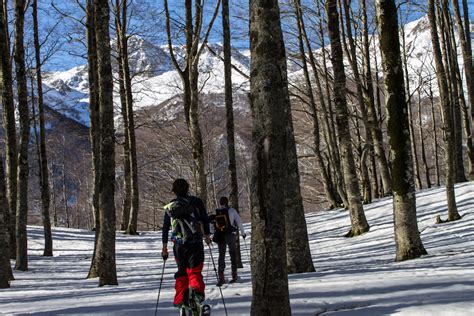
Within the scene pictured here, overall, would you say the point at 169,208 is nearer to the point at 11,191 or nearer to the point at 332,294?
the point at 332,294

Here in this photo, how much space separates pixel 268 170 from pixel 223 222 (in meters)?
4.76

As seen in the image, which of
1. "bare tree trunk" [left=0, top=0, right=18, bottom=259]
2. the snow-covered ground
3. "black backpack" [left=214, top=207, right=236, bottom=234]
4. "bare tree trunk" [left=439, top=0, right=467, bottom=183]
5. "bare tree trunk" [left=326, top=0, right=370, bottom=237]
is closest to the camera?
the snow-covered ground

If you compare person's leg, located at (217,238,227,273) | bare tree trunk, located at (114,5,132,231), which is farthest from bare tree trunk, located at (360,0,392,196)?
A: person's leg, located at (217,238,227,273)

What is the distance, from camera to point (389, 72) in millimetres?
8281

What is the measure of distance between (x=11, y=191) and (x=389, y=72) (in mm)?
10672

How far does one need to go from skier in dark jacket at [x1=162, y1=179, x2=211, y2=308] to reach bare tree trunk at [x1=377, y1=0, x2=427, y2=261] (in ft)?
13.2

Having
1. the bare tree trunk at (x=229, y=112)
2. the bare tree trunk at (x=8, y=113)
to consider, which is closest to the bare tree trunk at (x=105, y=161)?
the bare tree trunk at (x=8, y=113)

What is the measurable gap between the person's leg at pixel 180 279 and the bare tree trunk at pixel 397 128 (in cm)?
438

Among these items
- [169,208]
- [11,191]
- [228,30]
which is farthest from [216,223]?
[11,191]

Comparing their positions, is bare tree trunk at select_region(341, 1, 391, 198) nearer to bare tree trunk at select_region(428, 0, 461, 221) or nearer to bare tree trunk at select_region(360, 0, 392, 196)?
bare tree trunk at select_region(360, 0, 392, 196)

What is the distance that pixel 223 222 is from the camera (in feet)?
28.7

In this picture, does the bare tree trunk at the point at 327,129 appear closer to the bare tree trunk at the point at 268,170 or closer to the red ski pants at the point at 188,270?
the red ski pants at the point at 188,270

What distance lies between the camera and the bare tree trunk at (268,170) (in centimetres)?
413

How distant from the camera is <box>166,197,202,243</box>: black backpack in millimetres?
5820
